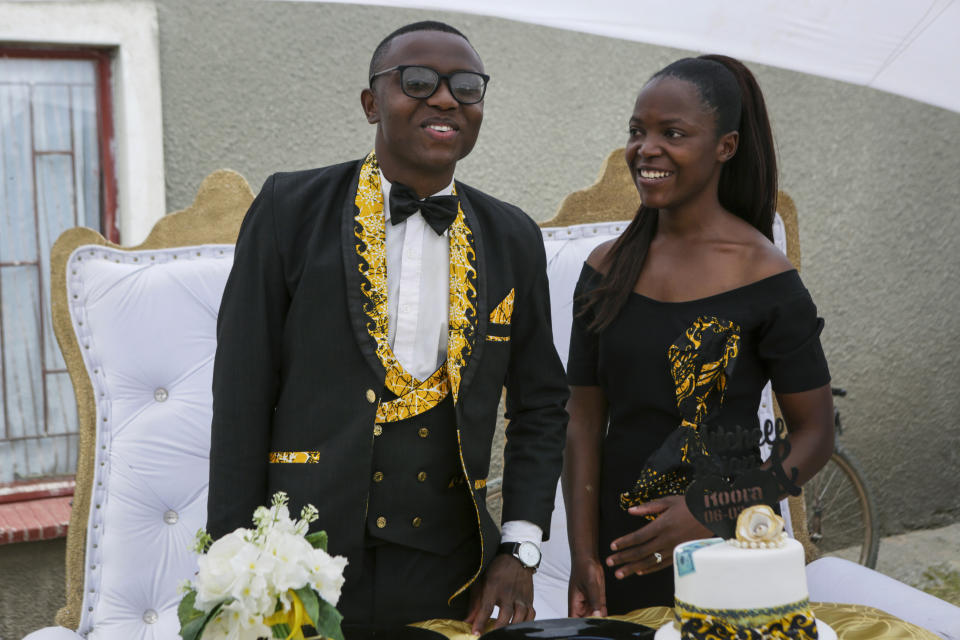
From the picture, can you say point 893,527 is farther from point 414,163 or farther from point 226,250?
point 414,163

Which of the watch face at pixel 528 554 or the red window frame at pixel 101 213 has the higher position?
the red window frame at pixel 101 213

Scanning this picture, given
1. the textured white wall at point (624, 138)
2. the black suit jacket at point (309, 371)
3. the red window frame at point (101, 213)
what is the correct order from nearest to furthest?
the black suit jacket at point (309, 371)
the red window frame at point (101, 213)
the textured white wall at point (624, 138)

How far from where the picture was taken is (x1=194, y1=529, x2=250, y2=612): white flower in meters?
1.34

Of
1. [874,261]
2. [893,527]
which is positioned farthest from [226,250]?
[893,527]

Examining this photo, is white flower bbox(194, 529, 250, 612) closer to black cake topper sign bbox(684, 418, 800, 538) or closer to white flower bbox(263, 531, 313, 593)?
white flower bbox(263, 531, 313, 593)

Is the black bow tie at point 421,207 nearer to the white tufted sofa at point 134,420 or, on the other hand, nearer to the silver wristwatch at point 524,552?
the silver wristwatch at point 524,552

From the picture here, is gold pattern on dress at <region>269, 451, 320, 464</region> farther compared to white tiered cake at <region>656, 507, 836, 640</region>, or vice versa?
gold pattern on dress at <region>269, 451, 320, 464</region>

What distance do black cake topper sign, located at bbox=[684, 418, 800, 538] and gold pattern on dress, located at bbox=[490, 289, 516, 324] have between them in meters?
0.59

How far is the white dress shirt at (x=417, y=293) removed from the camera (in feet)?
6.45

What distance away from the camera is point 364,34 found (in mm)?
4320

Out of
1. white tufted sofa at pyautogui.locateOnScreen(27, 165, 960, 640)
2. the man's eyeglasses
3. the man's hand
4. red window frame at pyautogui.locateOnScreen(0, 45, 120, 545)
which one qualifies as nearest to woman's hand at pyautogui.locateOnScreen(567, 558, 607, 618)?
the man's hand

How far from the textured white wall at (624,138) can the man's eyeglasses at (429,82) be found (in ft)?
7.76

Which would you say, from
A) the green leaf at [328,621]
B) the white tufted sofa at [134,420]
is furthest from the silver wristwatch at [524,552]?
the white tufted sofa at [134,420]

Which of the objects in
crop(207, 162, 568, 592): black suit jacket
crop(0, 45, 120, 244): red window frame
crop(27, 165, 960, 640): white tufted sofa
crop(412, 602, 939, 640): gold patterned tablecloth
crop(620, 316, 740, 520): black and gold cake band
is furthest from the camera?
crop(0, 45, 120, 244): red window frame
